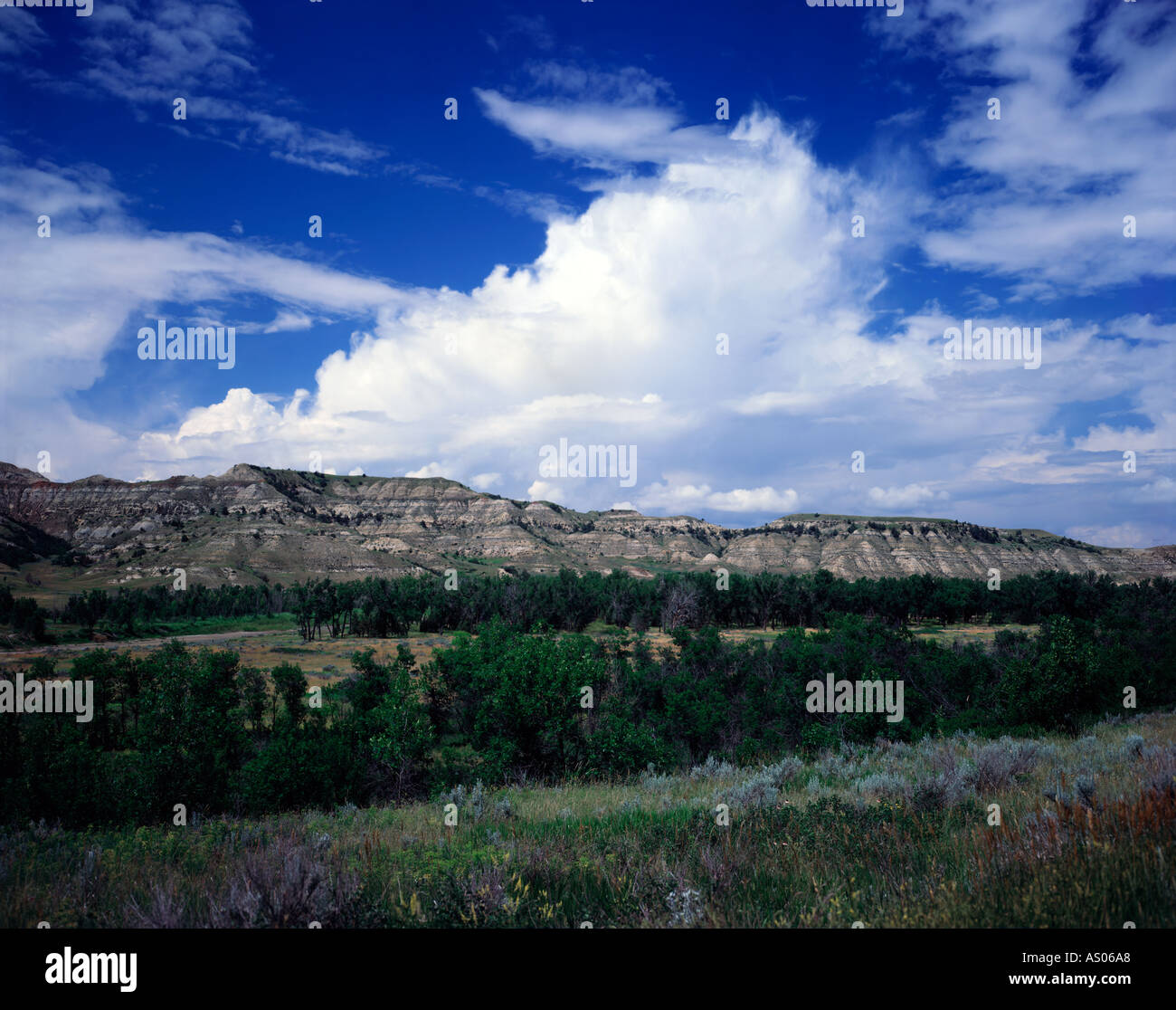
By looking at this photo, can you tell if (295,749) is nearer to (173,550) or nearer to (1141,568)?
(173,550)

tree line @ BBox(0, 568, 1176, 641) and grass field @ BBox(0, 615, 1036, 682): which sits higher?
tree line @ BBox(0, 568, 1176, 641)

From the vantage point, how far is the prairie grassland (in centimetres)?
442

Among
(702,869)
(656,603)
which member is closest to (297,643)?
(656,603)

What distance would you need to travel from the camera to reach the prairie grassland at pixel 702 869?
442 cm

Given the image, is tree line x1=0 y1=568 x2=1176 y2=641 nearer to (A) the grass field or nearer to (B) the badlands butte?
(A) the grass field

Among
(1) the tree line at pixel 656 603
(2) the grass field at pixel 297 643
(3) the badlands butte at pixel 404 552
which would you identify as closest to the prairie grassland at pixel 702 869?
(2) the grass field at pixel 297 643

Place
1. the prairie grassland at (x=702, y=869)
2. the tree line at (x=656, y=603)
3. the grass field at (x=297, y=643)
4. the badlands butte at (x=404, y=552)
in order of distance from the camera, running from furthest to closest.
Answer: the badlands butte at (x=404, y=552), the tree line at (x=656, y=603), the grass field at (x=297, y=643), the prairie grassland at (x=702, y=869)

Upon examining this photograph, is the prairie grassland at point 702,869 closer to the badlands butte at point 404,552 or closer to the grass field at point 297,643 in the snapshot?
the grass field at point 297,643

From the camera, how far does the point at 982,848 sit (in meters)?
5.12

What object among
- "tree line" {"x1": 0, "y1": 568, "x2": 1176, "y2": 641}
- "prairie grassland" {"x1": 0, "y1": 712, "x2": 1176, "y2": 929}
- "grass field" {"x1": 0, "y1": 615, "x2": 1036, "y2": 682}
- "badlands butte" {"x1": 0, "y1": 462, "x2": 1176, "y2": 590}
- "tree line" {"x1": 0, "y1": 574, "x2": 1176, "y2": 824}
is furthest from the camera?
"badlands butte" {"x1": 0, "y1": 462, "x2": 1176, "y2": 590}

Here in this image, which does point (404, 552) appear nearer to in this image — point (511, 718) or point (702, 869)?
point (511, 718)

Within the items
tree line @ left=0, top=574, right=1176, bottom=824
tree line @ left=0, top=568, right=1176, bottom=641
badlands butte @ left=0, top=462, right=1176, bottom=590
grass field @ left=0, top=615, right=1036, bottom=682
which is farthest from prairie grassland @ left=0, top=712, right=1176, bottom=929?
badlands butte @ left=0, top=462, right=1176, bottom=590

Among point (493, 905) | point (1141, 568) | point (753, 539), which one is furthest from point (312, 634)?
point (1141, 568)

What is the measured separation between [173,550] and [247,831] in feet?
582
